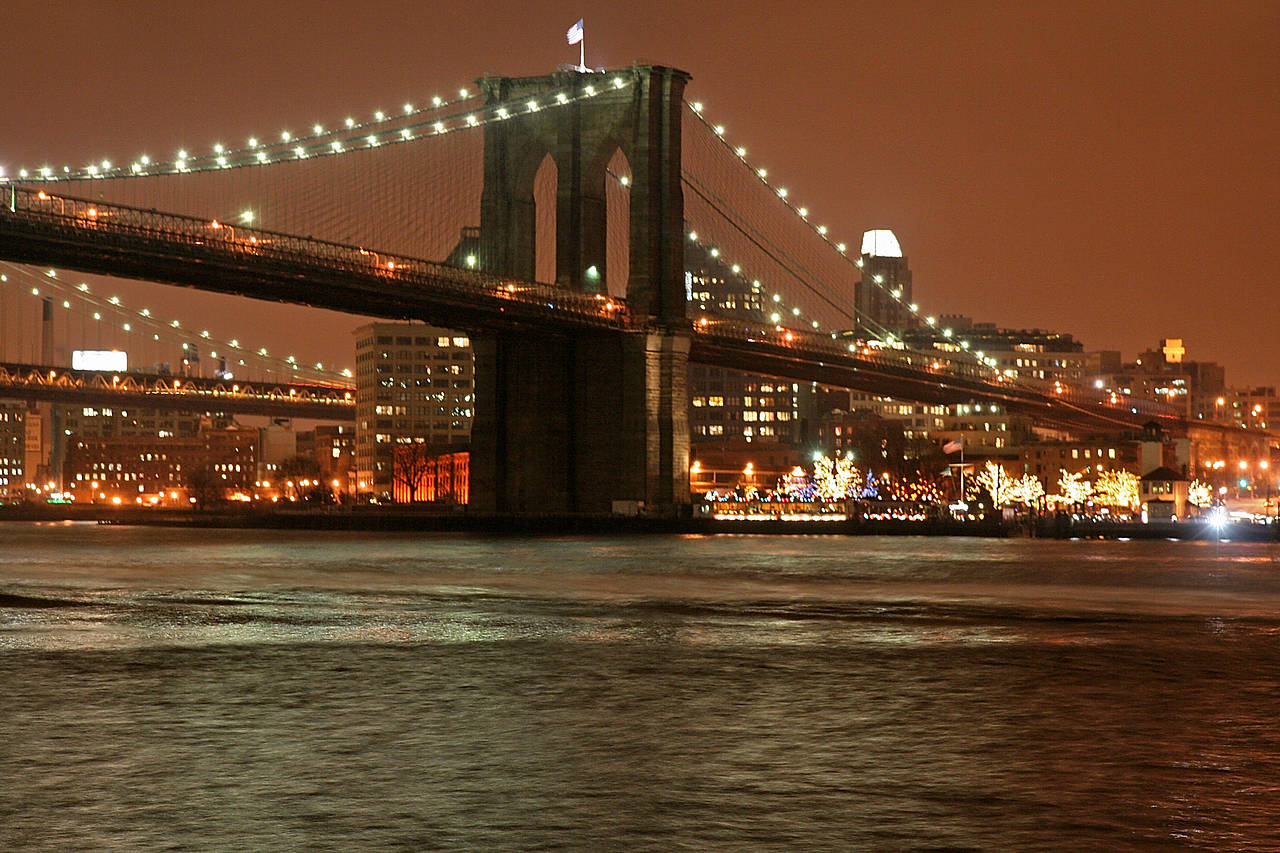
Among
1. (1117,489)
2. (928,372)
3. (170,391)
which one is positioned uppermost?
(170,391)

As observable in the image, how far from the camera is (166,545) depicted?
51906mm

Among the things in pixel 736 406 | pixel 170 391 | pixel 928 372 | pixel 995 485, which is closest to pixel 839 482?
pixel 995 485

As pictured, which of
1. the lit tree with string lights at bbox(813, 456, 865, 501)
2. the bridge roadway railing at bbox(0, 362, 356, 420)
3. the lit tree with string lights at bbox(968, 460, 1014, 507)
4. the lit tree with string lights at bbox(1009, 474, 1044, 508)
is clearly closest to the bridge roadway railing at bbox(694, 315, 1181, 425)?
the lit tree with string lights at bbox(1009, 474, 1044, 508)

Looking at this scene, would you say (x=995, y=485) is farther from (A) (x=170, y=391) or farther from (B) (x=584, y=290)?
(A) (x=170, y=391)

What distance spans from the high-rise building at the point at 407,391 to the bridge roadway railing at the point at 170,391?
13.4 ft

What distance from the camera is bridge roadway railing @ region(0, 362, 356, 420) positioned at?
97.2 meters

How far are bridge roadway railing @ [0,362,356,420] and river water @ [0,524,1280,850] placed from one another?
7439 centimetres

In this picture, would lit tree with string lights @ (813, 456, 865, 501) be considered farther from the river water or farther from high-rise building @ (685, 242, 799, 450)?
high-rise building @ (685, 242, 799, 450)

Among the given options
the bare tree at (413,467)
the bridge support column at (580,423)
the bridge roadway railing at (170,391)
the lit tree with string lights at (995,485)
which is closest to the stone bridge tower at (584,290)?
the bridge support column at (580,423)

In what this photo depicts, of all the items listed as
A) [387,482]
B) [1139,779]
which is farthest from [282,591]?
[387,482]

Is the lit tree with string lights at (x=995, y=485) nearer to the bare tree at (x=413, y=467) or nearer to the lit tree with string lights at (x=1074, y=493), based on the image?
the lit tree with string lights at (x=1074, y=493)

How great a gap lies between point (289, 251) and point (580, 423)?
16158 millimetres

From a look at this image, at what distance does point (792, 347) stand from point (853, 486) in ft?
105

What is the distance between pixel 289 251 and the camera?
50.2 meters
